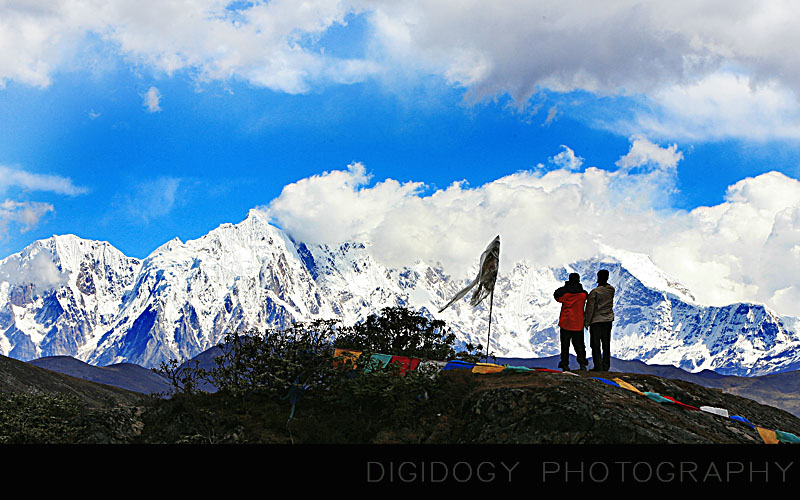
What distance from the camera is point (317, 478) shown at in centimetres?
732

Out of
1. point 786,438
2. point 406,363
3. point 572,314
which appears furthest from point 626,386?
point 406,363

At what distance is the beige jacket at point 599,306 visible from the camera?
17.1 m

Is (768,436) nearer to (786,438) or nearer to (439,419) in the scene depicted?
(786,438)

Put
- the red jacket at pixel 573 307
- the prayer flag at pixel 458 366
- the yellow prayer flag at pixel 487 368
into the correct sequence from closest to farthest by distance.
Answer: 1. the yellow prayer flag at pixel 487 368
2. the prayer flag at pixel 458 366
3. the red jacket at pixel 573 307

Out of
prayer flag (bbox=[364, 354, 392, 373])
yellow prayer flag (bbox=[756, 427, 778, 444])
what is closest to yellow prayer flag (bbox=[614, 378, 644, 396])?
yellow prayer flag (bbox=[756, 427, 778, 444])

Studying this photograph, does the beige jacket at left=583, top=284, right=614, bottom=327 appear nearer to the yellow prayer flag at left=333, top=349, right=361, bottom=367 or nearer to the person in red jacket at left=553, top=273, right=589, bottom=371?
the person in red jacket at left=553, top=273, right=589, bottom=371

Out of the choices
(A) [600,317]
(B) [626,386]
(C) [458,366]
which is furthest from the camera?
(A) [600,317]

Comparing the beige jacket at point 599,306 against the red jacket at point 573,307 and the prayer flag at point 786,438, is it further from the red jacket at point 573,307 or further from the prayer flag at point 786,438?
the prayer flag at point 786,438

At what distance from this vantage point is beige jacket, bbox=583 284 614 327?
1714 cm

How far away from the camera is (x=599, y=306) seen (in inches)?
680

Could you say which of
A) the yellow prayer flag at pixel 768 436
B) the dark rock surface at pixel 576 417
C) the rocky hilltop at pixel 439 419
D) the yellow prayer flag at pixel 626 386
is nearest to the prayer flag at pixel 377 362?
the rocky hilltop at pixel 439 419

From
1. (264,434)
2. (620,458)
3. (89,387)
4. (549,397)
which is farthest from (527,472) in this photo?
Answer: (89,387)

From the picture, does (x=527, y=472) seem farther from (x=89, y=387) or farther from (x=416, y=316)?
(x=89, y=387)

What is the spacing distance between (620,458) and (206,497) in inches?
171
